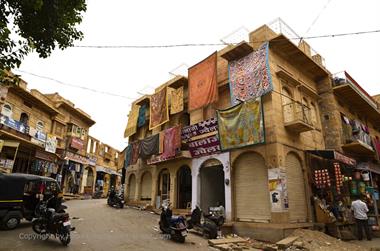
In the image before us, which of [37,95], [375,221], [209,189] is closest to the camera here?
[375,221]

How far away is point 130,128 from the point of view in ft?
75.4

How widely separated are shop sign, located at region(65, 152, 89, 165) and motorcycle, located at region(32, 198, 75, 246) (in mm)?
22747

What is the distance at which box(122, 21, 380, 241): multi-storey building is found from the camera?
11883 millimetres

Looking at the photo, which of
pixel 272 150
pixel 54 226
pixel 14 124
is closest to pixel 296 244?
pixel 272 150

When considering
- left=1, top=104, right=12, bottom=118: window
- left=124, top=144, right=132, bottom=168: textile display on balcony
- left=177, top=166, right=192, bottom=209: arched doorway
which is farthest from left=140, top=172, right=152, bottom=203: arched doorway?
left=1, top=104, right=12, bottom=118: window

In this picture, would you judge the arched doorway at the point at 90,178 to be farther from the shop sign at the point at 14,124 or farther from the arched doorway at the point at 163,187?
the arched doorway at the point at 163,187

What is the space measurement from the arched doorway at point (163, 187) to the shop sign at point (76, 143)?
1710cm

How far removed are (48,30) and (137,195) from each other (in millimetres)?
16065

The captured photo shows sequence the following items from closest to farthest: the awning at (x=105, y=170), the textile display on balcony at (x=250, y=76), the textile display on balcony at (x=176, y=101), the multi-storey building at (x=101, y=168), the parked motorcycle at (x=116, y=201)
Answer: the textile display on balcony at (x=250, y=76) → the textile display on balcony at (x=176, y=101) → the parked motorcycle at (x=116, y=201) → the multi-storey building at (x=101, y=168) → the awning at (x=105, y=170)

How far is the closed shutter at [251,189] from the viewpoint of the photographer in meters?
12.1

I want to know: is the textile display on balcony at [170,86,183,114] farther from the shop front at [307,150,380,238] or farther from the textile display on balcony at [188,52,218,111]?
the shop front at [307,150,380,238]

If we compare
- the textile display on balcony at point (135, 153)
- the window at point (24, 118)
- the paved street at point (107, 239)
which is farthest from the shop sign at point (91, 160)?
the paved street at point (107, 239)

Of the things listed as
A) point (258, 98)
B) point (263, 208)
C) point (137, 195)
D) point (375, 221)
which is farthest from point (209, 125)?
Answer: point (375, 221)

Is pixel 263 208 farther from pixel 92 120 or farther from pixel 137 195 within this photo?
pixel 92 120
